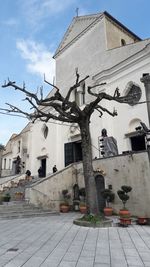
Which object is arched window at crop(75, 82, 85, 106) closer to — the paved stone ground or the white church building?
the white church building

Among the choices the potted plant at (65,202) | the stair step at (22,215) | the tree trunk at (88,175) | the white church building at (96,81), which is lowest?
the stair step at (22,215)

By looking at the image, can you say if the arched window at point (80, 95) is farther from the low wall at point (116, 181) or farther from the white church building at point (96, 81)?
the low wall at point (116, 181)

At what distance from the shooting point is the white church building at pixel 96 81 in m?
16.6

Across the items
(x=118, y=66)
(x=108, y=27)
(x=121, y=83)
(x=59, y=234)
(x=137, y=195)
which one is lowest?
(x=59, y=234)

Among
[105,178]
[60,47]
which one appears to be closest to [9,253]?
[105,178]

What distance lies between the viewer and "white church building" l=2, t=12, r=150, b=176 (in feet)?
54.5

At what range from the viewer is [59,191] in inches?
582

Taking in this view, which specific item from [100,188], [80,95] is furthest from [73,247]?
[80,95]

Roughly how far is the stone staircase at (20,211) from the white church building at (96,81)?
24.2 ft

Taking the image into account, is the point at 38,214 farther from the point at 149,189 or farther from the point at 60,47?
the point at 60,47

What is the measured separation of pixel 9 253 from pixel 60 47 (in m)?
24.1

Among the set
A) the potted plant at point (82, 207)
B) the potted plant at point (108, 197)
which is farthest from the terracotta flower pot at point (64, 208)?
the potted plant at point (108, 197)

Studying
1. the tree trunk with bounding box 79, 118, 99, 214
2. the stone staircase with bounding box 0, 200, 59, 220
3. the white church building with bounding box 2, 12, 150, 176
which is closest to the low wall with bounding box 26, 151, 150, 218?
the stone staircase with bounding box 0, 200, 59, 220

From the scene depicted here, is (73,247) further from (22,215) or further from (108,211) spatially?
(108,211)
